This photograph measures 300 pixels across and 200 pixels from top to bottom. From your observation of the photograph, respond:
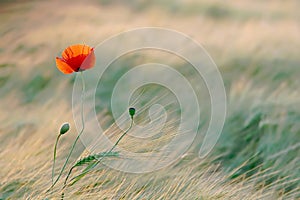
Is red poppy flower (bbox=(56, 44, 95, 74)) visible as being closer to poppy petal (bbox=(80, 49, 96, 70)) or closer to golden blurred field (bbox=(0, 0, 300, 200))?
poppy petal (bbox=(80, 49, 96, 70))

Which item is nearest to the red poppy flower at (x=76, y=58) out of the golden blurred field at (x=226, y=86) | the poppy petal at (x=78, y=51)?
the poppy petal at (x=78, y=51)

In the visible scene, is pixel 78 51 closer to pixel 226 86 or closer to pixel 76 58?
pixel 76 58

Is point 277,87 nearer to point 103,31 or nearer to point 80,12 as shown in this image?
point 103,31

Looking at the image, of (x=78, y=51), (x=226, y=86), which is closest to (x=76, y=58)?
(x=78, y=51)

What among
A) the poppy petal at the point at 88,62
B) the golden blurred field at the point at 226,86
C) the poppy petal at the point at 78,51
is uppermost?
the poppy petal at the point at 78,51

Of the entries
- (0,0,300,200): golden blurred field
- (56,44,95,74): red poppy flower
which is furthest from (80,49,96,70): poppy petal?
(0,0,300,200): golden blurred field

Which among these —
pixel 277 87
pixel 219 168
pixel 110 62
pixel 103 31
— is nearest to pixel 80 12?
pixel 103 31

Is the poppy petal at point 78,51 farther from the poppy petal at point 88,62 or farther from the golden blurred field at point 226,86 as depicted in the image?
the golden blurred field at point 226,86

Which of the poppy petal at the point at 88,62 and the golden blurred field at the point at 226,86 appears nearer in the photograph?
the poppy petal at the point at 88,62
